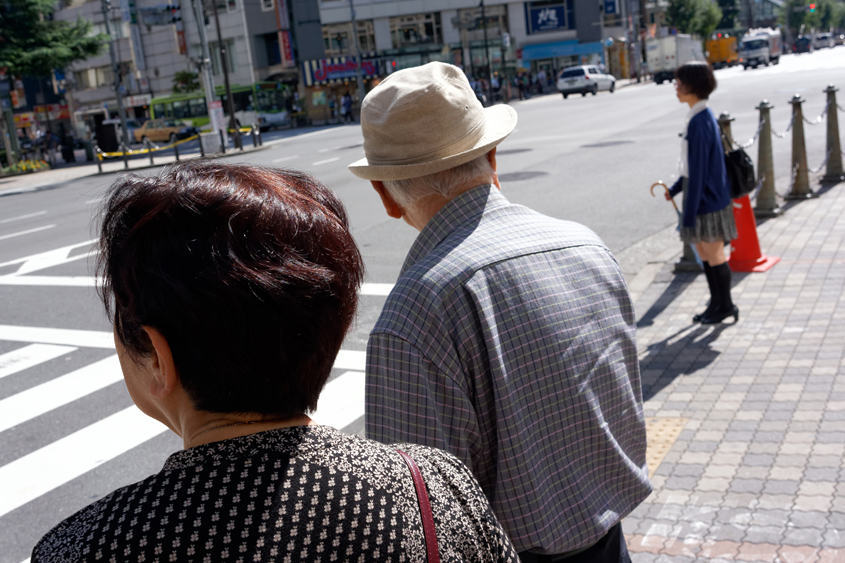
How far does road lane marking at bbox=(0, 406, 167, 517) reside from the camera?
4.46 meters

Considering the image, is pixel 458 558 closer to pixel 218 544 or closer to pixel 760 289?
pixel 218 544

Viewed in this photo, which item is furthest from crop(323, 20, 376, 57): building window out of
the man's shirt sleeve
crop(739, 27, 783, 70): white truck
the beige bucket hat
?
the man's shirt sleeve

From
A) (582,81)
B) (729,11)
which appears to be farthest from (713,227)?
(729,11)

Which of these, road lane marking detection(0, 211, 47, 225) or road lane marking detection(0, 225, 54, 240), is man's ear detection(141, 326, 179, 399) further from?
road lane marking detection(0, 211, 47, 225)

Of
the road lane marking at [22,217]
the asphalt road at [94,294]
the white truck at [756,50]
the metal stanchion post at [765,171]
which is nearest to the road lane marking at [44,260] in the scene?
the asphalt road at [94,294]

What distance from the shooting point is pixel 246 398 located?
113 centimetres

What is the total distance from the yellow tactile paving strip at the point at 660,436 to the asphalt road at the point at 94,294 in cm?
169

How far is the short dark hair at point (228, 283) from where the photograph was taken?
1.08 meters

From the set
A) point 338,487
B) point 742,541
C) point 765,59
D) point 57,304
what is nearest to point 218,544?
point 338,487

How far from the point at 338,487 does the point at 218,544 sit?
6.6 inches

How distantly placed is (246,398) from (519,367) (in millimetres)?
754

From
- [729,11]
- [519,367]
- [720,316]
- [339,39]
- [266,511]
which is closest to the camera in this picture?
[266,511]

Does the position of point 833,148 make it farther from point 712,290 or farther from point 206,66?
point 206,66

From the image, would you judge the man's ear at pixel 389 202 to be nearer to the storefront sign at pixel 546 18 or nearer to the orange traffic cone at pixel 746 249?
the orange traffic cone at pixel 746 249
